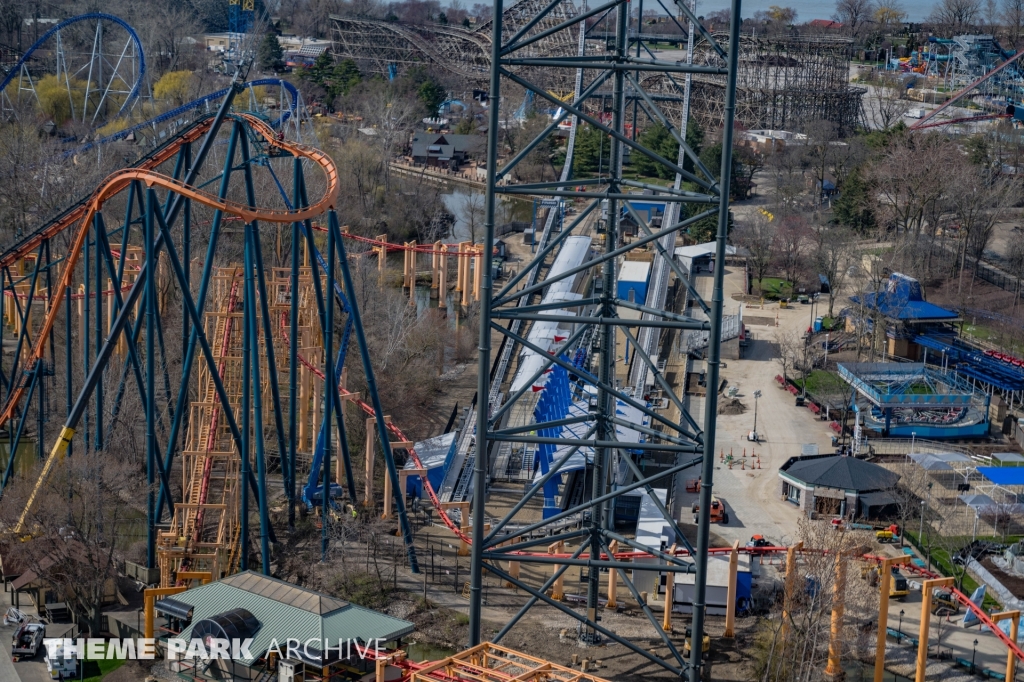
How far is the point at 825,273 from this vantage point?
4816 centimetres

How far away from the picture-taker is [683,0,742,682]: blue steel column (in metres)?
18.9

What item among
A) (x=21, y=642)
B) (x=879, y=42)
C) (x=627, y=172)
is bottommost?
(x=21, y=642)

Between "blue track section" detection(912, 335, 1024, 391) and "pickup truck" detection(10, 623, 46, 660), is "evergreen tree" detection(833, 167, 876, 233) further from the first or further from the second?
"pickup truck" detection(10, 623, 46, 660)

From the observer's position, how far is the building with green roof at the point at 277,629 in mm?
18609

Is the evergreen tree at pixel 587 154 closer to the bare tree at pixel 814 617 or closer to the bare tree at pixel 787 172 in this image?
the bare tree at pixel 787 172

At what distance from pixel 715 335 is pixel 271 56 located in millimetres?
76788

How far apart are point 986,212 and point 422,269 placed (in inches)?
744

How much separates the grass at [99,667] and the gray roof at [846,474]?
14.1 metres

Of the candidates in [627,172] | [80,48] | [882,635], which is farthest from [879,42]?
[882,635]

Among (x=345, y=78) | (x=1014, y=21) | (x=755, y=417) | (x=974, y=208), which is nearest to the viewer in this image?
(x=755, y=417)

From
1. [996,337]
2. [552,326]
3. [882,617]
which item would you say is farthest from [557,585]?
[996,337]

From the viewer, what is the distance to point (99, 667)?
23047mm

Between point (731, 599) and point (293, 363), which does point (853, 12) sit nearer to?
point (293, 363)

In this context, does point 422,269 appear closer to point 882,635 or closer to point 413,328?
point 413,328
